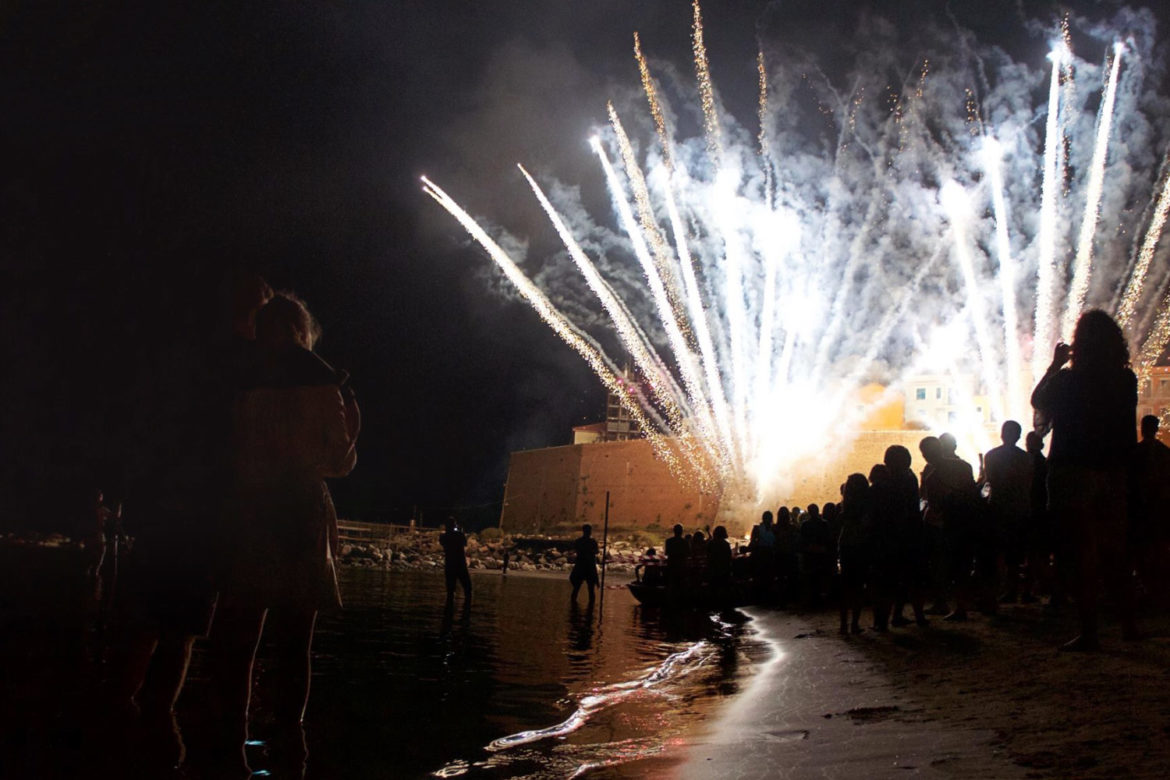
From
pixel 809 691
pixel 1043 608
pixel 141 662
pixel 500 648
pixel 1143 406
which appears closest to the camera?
pixel 141 662

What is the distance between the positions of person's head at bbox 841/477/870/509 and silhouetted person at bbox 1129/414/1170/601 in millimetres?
1789

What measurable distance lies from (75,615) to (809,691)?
5908 mm

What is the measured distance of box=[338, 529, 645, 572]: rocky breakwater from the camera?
93.5 ft

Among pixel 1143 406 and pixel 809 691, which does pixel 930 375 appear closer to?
pixel 1143 406

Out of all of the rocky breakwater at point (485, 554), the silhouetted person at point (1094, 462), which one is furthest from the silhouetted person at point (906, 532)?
the rocky breakwater at point (485, 554)

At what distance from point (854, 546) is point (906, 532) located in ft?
1.57

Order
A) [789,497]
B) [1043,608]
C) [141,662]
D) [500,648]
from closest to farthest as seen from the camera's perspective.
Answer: [141,662]
[1043,608]
[500,648]
[789,497]

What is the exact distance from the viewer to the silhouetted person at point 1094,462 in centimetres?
405

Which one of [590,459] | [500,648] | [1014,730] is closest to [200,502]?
[1014,730]

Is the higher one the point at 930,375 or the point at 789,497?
the point at 930,375

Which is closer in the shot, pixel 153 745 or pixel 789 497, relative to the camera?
pixel 153 745

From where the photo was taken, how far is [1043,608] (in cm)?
639

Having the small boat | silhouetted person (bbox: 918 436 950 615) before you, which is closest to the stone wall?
the small boat

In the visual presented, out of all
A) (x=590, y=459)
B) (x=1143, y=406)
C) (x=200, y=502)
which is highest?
(x=1143, y=406)
